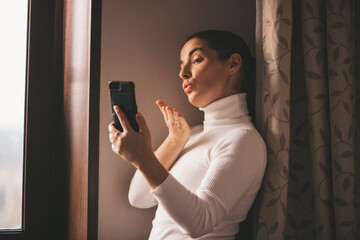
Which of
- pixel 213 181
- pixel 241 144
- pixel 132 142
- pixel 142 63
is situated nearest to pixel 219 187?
pixel 213 181

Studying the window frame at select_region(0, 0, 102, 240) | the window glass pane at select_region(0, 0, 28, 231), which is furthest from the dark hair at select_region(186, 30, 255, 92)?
the window glass pane at select_region(0, 0, 28, 231)

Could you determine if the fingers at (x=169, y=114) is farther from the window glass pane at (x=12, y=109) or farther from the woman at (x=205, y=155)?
the window glass pane at (x=12, y=109)

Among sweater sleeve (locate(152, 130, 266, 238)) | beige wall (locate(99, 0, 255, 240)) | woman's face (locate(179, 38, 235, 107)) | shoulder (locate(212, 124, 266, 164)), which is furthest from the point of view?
beige wall (locate(99, 0, 255, 240))

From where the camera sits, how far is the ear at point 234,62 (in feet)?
3.93

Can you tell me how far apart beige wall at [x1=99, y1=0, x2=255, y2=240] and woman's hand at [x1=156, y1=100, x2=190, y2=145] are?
119mm

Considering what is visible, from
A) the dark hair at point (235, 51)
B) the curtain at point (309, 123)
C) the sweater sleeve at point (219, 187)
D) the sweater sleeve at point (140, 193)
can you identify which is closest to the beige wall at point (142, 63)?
the sweater sleeve at point (140, 193)

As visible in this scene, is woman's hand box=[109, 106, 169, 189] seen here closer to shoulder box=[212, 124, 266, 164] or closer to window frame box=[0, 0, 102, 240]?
shoulder box=[212, 124, 266, 164]

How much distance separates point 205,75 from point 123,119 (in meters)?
0.35

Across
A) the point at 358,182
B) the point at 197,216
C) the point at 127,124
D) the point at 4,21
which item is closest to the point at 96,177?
the point at 127,124

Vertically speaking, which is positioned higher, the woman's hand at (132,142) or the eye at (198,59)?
the eye at (198,59)

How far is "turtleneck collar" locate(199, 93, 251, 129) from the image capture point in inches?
45.9

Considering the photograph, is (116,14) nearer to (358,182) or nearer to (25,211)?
(25,211)

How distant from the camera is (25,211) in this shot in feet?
4.49

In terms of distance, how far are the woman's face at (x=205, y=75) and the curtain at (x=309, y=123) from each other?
0.41 feet
